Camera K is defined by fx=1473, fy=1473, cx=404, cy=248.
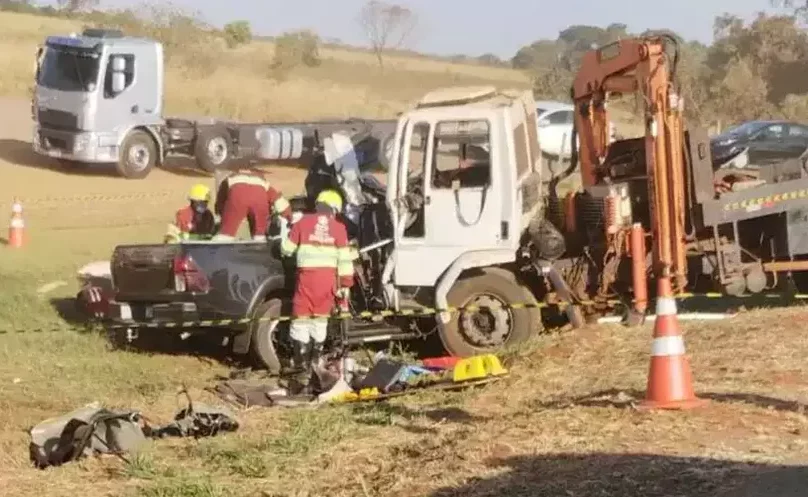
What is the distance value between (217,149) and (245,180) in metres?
16.2

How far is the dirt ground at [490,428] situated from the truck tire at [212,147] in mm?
17129

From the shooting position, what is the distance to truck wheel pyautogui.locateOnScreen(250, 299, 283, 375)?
13577 millimetres

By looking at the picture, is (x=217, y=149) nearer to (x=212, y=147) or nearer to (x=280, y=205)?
(x=212, y=147)

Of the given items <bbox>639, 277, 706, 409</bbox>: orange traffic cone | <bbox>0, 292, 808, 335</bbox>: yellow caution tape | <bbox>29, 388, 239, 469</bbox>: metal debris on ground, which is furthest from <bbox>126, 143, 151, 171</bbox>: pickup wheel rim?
<bbox>639, 277, 706, 409</bbox>: orange traffic cone

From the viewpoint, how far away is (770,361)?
10.4 metres

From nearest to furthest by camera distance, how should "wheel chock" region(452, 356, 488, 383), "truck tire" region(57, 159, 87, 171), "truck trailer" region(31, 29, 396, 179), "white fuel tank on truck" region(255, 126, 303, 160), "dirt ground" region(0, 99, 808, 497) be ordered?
"dirt ground" region(0, 99, 808, 497)
"wheel chock" region(452, 356, 488, 383)
"truck trailer" region(31, 29, 396, 179)
"white fuel tank on truck" region(255, 126, 303, 160)
"truck tire" region(57, 159, 87, 171)

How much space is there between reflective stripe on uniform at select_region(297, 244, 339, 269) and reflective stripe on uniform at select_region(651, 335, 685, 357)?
15.0ft

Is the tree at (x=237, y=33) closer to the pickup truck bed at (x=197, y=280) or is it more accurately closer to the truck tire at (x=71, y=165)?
the truck tire at (x=71, y=165)

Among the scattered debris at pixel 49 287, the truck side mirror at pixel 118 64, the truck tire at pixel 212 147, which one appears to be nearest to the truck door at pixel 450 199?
the scattered debris at pixel 49 287

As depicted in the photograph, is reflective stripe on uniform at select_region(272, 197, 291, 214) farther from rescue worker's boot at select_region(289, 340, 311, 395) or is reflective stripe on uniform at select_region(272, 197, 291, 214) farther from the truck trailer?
the truck trailer

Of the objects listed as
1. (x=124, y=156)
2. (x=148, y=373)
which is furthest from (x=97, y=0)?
(x=148, y=373)

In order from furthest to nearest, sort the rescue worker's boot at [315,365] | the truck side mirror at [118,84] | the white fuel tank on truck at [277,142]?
the white fuel tank on truck at [277,142] → the truck side mirror at [118,84] → the rescue worker's boot at [315,365]

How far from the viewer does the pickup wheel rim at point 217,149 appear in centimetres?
3194

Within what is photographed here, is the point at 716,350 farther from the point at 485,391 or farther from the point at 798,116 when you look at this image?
the point at 798,116
